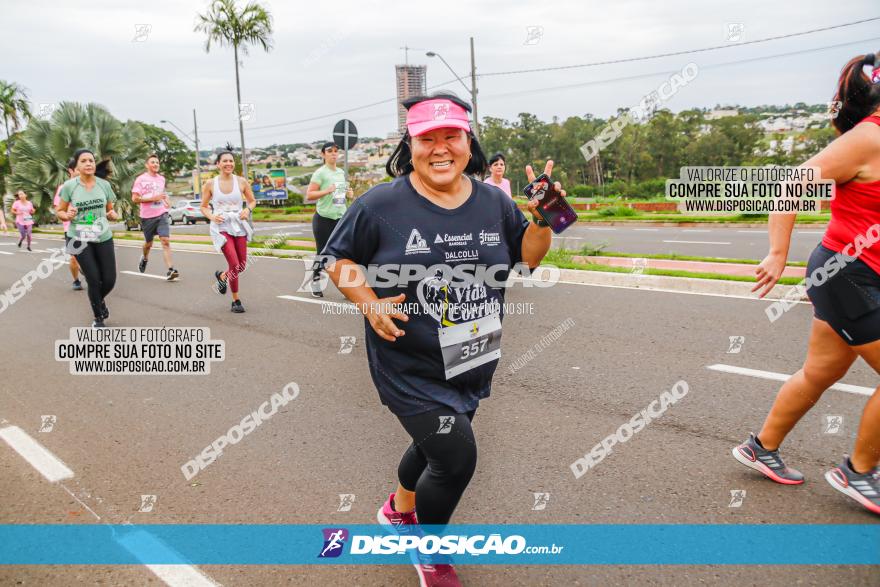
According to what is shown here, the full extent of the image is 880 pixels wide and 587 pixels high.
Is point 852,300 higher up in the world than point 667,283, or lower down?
higher up

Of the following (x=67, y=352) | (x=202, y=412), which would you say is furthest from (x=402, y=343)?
(x=67, y=352)

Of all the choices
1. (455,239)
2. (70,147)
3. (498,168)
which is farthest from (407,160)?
(70,147)

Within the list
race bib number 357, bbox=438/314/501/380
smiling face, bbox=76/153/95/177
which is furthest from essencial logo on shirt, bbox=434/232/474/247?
smiling face, bbox=76/153/95/177

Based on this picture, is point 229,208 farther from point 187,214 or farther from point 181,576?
point 187,214

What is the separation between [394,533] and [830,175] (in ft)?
8.16

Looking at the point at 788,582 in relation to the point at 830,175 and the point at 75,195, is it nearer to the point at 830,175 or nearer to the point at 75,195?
the point at 830,175

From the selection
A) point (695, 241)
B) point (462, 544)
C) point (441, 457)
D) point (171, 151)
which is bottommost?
point (462, 544)

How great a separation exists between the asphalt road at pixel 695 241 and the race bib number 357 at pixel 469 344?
32.0 feet

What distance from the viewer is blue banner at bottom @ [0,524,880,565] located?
2.86 meters

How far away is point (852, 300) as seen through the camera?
2896 millimetres

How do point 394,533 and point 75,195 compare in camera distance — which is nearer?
point 394,533

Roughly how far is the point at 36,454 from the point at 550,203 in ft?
12.1

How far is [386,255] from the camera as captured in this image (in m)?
2.47

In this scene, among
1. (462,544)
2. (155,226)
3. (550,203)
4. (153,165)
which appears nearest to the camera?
(550,203)
